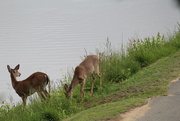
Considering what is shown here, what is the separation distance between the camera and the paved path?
19.4 feet

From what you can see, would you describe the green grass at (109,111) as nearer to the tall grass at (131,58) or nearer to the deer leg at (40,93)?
the deer leg at (40,93)

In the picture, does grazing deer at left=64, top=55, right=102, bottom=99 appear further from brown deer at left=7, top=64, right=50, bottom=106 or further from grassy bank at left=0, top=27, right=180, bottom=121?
brown deer at left=7, top=64, right=50, bottom=106

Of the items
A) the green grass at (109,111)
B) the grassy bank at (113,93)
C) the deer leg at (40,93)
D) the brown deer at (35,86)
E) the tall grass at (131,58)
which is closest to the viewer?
the green grass at (109,111)

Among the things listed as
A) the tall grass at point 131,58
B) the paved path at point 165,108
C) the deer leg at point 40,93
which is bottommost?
the paved path at point 165,108

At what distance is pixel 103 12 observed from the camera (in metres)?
29.3

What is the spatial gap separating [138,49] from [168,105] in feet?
20.2

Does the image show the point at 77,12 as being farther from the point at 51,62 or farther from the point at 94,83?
the point at 94,83

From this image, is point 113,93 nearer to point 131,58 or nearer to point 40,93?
point 40,93

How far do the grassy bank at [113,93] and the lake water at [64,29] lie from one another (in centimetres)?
229

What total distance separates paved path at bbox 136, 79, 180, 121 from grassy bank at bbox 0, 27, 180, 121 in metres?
0.23

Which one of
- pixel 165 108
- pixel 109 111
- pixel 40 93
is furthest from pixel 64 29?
pixel 165 108

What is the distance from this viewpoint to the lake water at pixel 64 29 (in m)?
16.6

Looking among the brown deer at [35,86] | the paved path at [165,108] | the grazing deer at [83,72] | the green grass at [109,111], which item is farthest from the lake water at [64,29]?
the paved path at [165,108]

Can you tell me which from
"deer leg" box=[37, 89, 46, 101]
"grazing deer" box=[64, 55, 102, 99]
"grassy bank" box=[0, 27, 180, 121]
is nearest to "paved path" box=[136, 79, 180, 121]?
"grassy bank" box=[0, 27, 180, 121]
